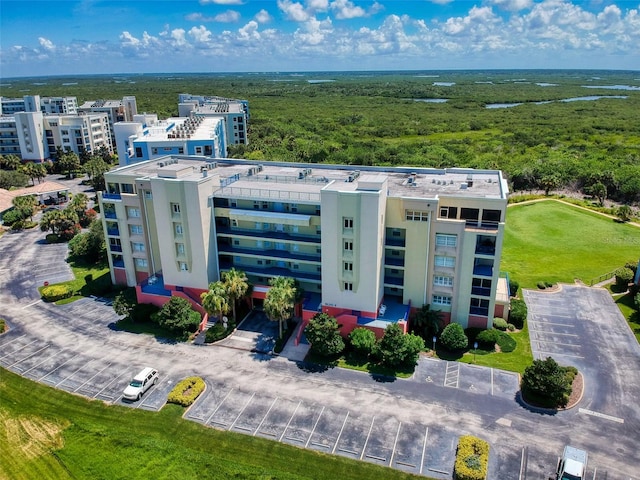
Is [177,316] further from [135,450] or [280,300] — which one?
[135,450]

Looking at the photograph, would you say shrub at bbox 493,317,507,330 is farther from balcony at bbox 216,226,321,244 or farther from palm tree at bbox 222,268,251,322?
palm tree at bbox 222,268,251,322

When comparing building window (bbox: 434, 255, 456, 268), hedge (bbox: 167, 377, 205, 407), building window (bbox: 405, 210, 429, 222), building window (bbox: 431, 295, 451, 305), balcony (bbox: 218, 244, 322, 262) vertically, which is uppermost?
building window (bbox: 405, 210, 429, 222)

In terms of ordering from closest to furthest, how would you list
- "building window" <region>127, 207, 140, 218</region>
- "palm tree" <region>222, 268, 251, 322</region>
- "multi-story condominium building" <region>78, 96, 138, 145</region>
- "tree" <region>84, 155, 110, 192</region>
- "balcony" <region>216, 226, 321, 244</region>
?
1. "palm tree" <region>222, 268, 251, 322</region>
2. "balcony" <region>216, 226, 321, 244</region>
3. "building window" <region>127, 207, 140, 218</region>
4. "tree" <region>84, 155, 110, 192</region>
5. "multi-story condominium building" <region>78, 96, 138, 145</region>

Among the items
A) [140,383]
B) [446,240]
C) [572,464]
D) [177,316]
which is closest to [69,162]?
[177,316]

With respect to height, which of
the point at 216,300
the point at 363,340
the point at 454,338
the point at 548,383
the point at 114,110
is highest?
the point at 114,110

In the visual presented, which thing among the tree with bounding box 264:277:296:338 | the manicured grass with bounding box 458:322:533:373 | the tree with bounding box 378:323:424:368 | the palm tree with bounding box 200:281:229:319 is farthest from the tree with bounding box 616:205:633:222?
the palm tree with bounding box 200:281:229:319

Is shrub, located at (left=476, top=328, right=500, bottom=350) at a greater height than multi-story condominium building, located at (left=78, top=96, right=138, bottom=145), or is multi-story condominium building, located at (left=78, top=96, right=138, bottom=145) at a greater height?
multi-story condominium building, located at (left=78, top=96, right=138, bottom=145)
